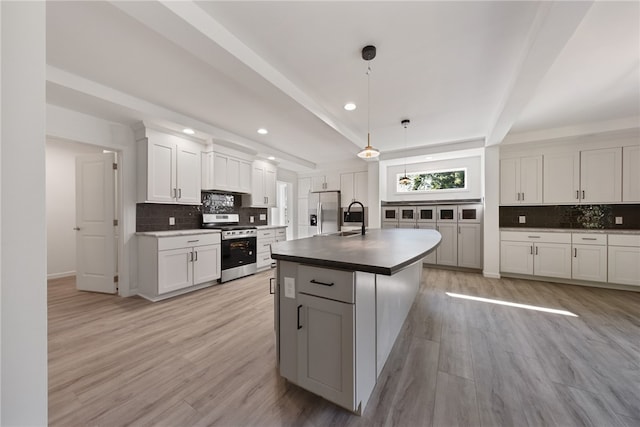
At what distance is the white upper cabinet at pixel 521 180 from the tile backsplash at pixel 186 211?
5.07 m

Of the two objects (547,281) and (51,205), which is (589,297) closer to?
(547,281)

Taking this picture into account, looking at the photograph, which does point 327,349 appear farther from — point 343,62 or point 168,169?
point 168,169

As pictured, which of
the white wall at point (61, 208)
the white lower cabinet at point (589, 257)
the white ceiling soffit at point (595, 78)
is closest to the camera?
the white ceiling soffit at point (595, 78)

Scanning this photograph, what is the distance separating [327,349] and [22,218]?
135cm

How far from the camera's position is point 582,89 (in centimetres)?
270

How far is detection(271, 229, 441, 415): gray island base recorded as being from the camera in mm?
1293

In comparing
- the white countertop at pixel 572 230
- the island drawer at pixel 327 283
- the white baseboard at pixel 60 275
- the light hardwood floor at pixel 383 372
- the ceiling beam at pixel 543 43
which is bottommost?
the light hardwood floor at pixel 383 372

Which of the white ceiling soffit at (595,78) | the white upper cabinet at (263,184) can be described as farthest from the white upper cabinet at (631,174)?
the white upper cabinet at (263,184)

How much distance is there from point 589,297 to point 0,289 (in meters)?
5.41

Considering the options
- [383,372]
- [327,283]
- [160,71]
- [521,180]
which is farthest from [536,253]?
[160,71]

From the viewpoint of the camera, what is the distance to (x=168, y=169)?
355 cm

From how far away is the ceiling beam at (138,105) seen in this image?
237 centimetres

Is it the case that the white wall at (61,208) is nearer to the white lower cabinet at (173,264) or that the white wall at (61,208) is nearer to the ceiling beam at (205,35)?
the white lower cabinet at (173,264)

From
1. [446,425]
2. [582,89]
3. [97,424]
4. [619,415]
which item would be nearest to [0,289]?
[97,424]
